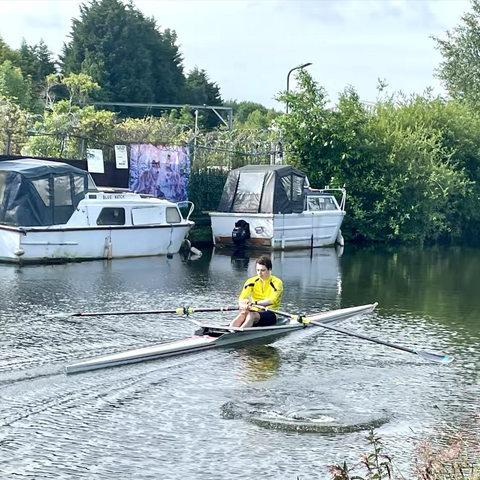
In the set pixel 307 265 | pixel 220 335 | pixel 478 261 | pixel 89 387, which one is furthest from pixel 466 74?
pixel 89 387

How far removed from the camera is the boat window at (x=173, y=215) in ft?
97.7

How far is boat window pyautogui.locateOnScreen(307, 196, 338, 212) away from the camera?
116 ft

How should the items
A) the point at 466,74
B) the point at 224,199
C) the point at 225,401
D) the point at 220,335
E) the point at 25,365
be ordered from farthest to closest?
the point at 466,74 → the point at 224,199 → the point at 220,335 → the point at 25,365 → the point at 225,401

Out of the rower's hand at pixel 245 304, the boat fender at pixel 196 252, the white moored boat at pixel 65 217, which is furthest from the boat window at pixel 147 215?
the rower's hand at pixel 245 304

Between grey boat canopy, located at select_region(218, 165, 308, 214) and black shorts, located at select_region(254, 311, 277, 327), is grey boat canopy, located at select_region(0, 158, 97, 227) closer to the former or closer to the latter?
grey boat canopy, located at select_region(218, 165, 308, 214)

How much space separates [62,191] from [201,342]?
41.0 ft

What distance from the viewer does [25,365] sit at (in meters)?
14.0

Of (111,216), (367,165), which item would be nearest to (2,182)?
(111,216)

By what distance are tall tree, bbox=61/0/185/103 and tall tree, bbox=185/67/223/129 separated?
2.65 m

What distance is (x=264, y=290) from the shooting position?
16.8m

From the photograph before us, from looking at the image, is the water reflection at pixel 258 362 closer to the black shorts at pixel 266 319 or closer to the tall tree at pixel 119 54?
the black shorts at pixel 266 319

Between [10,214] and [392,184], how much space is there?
17857 millimetres

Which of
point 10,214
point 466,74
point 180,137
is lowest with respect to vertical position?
point 10,214

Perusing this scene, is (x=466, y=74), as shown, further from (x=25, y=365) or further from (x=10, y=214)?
(x=25, y=365)
